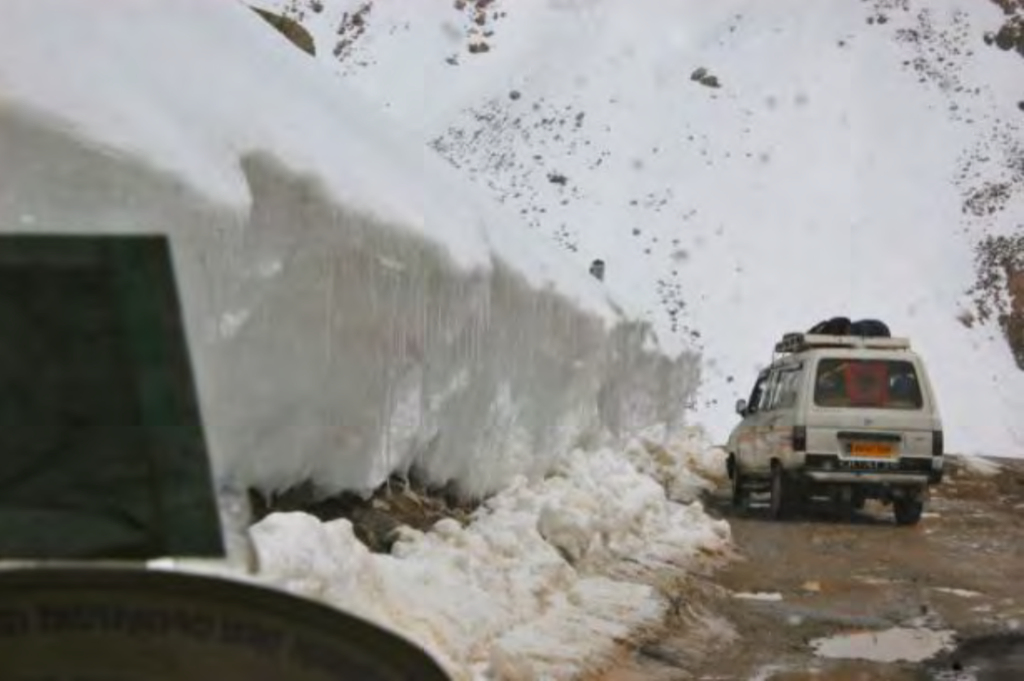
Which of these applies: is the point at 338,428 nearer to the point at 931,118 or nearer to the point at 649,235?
the point at 649,235

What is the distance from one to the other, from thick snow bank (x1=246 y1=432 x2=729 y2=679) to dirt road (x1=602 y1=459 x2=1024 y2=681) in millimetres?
350

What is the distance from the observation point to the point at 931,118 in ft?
171

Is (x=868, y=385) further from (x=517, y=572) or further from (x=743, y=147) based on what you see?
(x=743, y=147)

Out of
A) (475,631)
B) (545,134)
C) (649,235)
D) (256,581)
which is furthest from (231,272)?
(545,134)

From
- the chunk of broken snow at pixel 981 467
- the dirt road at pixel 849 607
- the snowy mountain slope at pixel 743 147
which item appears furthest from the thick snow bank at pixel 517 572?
the snowy mountain slope at pixel 743 147

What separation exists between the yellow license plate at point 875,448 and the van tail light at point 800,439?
520mm

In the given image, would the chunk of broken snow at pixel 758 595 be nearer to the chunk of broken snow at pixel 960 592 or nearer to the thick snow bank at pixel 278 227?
the chunk of broken snow at pixel 960 592

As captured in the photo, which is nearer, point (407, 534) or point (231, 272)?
point (231, 272)

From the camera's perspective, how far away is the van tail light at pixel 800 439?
46.0 ft

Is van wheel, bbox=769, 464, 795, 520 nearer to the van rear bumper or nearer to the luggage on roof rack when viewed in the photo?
the van rear bumper

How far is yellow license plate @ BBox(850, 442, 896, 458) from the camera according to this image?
45.9 feet

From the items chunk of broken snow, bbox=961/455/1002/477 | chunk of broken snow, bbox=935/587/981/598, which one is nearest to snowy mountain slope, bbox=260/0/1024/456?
chunk of broken snow, bbox=961/455/1002/477

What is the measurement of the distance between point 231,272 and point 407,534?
6.71 ft

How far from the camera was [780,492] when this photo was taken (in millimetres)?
14750
